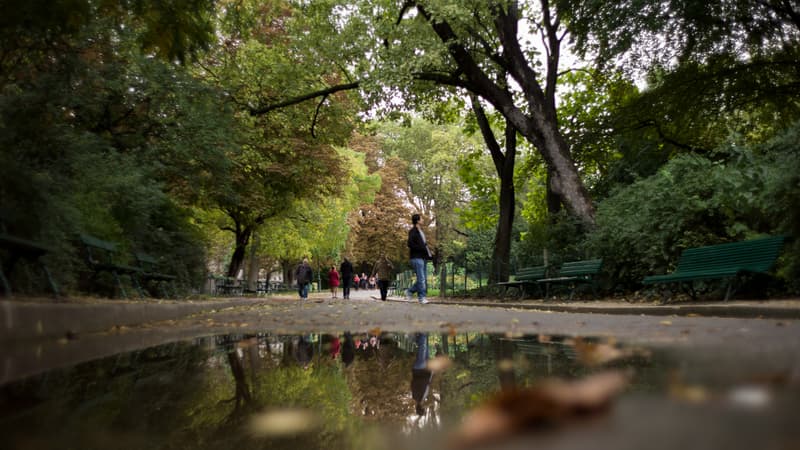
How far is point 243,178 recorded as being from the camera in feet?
77.9

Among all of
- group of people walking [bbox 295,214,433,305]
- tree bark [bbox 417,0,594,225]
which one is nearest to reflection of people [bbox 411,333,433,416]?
group of people walking [bbox 295,214,433,305]

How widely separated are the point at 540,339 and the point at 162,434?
3746 mm

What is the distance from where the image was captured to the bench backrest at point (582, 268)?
1306 centimetres

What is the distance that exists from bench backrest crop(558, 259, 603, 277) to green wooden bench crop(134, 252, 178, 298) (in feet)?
32.2

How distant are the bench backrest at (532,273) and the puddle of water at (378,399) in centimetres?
1115

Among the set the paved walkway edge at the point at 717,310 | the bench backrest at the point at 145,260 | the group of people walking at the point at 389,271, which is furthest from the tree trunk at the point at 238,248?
the paved walkway edge at the point at 717,310

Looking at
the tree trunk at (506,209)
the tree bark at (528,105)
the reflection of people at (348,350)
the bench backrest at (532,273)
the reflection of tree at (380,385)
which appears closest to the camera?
the reflection of tree at (380,385)

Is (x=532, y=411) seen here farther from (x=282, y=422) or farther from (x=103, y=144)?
(x=103, y=144)

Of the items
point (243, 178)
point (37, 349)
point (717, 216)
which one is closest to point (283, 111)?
point (243, 178)

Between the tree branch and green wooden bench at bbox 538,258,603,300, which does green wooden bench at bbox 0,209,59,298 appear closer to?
green wooden bench at bbox 538,258,603,300

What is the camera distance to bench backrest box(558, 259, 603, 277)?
13062 mm

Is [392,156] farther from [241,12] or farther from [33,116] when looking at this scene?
[33,116]

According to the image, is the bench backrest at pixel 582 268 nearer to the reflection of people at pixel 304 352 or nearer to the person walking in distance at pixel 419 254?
the person walking in distance at pixel 419 254

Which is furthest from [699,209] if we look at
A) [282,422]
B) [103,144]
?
[103,144]
